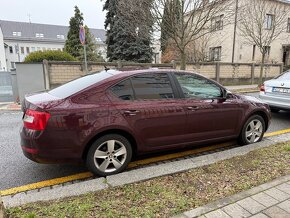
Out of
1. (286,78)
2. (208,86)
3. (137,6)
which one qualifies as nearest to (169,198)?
(208,86)

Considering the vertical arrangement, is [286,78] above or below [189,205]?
above

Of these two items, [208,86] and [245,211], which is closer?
[245,211]

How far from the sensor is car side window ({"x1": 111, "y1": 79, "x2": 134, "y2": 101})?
3.36 metres

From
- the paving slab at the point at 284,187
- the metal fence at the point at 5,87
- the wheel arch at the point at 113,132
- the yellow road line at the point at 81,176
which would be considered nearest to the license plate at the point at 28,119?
the wheel arch at the point at 113,132

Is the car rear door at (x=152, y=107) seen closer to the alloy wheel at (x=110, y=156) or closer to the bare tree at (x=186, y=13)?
the alloy wheel at (x=110, y=156)

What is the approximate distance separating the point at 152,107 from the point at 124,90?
48 cm

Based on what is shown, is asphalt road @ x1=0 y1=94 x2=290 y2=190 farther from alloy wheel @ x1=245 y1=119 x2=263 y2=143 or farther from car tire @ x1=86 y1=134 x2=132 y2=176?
alloy wheel @ x1=245 y1=119 x2=263 y2=143

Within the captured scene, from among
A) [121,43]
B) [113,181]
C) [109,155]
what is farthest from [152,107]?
[121,43]

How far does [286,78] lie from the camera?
666 centimetres

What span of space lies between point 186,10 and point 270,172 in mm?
9280

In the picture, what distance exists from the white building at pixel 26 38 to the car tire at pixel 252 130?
48.9 metres

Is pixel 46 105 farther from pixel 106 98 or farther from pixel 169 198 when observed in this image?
pixel 169 198

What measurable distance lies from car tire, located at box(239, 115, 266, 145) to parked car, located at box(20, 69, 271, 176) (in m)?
0.25

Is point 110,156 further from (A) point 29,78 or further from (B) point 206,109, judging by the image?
(A) point 29,78
